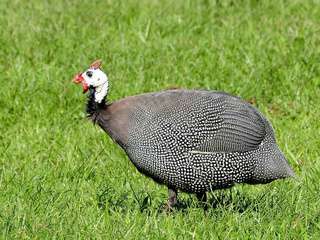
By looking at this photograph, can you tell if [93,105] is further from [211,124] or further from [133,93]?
[133,93]

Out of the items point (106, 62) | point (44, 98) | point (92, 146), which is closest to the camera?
point (92, 146)

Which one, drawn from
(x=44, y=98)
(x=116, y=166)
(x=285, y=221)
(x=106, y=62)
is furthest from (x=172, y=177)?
(x=106, y=62)

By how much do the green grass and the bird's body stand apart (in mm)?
172

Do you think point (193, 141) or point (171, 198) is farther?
point (171, 198)

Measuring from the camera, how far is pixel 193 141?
5.67m

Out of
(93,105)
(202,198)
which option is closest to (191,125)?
(202,198)

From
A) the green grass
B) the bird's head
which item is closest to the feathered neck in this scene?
the bird's head

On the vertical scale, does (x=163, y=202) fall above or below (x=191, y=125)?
below

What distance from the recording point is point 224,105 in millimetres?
5766

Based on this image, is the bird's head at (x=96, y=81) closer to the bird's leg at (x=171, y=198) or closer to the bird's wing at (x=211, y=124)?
the bird's wing at (x=211, y=124)

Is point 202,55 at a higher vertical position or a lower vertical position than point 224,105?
lower

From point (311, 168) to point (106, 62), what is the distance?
2601mm

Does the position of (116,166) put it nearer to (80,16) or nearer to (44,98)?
(44,98)

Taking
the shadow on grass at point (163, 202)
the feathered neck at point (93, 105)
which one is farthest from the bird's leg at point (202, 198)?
the feathered neck at point (93, 105)
